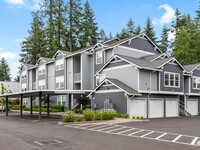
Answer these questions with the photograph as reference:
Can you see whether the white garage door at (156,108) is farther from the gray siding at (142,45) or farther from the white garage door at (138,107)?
the gray siding at (142,45)

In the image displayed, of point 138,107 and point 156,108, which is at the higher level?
point 138,107

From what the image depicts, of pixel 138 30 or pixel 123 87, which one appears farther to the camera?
pixel 138 30

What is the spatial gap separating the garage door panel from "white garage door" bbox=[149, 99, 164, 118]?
4.00 feet

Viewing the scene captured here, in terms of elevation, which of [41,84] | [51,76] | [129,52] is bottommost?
[41,84]

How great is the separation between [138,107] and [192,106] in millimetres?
12004

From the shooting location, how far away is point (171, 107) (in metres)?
34.0

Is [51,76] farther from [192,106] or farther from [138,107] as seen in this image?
[192,106]

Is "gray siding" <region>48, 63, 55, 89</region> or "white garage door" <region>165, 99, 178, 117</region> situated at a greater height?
"gray siding" <region>48, 63, 55, 89</region>

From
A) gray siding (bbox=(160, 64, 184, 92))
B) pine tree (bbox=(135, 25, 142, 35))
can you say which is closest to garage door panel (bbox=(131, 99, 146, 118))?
gray siding (bbox=(160, 64, 184, 92))

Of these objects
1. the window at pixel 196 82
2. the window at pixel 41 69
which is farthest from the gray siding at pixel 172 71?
the window at pixel 41 69

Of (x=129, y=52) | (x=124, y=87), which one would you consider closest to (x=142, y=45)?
(x=129, y=52)

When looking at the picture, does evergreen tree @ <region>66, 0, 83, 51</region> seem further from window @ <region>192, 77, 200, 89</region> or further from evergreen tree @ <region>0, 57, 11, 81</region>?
evergreen tree @ <region>0, 57, 11, 81</region>

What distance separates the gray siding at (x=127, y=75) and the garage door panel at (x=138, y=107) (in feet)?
5.02

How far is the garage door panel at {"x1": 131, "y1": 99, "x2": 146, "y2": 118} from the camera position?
2912 cm
